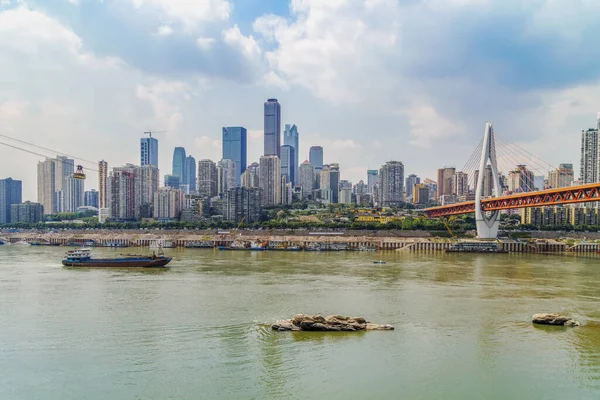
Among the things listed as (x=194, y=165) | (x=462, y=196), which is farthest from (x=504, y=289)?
(x=194, y=165)

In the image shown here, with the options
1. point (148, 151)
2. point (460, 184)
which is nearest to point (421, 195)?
point (460, 184)

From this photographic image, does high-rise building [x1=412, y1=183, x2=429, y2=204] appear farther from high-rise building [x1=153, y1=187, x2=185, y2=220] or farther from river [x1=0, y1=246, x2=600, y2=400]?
river [x1=0, y1=246, x2=600, y2=400]

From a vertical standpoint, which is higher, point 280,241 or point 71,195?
point 71,195

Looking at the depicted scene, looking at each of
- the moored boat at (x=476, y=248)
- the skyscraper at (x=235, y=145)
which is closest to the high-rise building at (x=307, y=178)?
the skyscraper at (x=235, y=145)

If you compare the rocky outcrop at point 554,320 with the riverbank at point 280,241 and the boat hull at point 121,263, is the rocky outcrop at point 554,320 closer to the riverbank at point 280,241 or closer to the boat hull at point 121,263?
the boat hull at point 121,263

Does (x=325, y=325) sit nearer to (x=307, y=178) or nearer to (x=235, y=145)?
(x=307, y=178)

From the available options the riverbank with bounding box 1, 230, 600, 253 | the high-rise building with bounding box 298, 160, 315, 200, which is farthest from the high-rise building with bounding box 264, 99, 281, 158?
the riverbank with bounding box 1, 230, 600, 253
